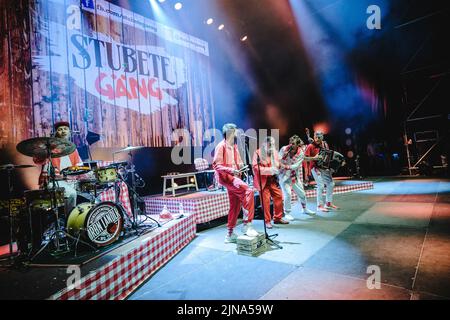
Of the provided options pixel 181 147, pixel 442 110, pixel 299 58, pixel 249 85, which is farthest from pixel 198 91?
pixel 442 110

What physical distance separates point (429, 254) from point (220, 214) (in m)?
4.45

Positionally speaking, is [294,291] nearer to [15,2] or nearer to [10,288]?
[10,288]

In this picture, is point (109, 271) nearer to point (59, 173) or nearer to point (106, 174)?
point (106, 174)

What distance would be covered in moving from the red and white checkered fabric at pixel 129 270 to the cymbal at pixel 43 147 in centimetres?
186

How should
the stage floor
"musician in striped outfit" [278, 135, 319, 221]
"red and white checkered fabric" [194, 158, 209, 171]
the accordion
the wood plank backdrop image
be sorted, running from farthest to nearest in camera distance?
"red and white checkered fabric" [194, 158, 209, 171], the accordion, "musician in striped outfit" [278, 135, 319, 221], the wood plank backdrop image, the stage floor

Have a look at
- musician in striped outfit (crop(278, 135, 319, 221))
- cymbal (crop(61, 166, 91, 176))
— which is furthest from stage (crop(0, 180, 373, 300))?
musician in striped outfit (crop(278, 135, 319, 221))

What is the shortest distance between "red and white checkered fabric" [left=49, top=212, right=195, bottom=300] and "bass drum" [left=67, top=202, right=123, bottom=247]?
48cm

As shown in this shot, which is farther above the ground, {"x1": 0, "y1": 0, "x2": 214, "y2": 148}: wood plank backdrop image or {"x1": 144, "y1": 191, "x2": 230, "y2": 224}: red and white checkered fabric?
{"x1": 0, "y1": 0, "x2": 214, "y2": 148}: wood plank backdrop image

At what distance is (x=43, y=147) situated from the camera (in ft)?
12.1

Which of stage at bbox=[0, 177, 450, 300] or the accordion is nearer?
stage at bbox=[0, 177, 450, 300]

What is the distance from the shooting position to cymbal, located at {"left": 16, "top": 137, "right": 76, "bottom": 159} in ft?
11.4

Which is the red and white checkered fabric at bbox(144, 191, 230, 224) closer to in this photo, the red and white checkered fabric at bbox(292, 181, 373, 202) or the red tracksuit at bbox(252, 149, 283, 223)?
the red tracksuit at bbox(252, 149, 283, 223)

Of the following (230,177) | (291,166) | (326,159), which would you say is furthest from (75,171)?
(326,159)

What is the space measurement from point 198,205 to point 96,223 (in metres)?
2.68
